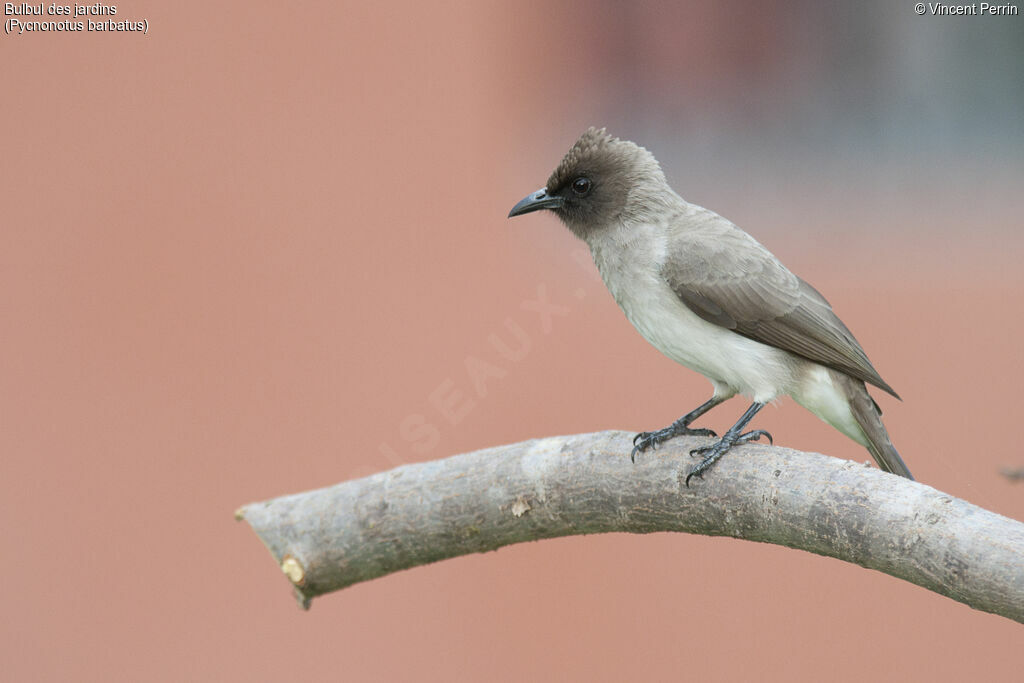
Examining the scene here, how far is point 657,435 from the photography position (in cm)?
318

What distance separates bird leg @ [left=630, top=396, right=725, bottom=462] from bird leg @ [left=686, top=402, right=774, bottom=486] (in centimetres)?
12

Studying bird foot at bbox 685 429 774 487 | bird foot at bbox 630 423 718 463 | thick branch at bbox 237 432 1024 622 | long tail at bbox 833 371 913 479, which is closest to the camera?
thick branch at bbox 237 432 1024 622

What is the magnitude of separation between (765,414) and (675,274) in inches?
82.8

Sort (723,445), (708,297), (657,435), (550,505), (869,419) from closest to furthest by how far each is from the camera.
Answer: (550,505) < (723,445) < (657,435) < (708,297) < (869,419)

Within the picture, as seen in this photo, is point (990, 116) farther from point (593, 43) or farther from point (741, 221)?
point (593, 43)

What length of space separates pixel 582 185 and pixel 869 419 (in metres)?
1.14

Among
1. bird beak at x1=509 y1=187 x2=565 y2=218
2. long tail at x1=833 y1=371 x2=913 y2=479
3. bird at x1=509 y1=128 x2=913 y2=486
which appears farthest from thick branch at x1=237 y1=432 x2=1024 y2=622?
bird beak at x1=509 y1=187 x2=565 y2=218

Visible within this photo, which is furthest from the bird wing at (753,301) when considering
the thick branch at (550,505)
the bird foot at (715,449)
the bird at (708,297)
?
the thick branch at (550,505)

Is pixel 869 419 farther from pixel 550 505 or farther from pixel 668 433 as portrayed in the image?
pixel 550 505

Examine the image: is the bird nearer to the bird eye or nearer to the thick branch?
the bird eye

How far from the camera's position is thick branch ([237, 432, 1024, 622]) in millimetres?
2613

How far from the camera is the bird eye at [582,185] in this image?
3645mm

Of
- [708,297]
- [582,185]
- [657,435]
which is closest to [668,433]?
[657,435]

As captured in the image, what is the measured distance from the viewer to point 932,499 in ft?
7.93
